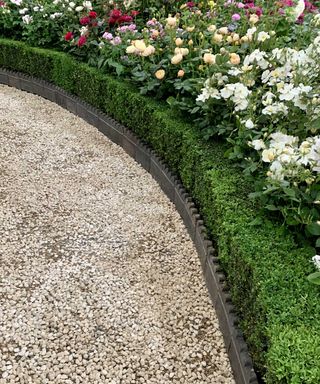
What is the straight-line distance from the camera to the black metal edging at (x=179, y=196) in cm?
223

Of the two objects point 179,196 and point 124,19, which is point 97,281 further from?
point 124,19

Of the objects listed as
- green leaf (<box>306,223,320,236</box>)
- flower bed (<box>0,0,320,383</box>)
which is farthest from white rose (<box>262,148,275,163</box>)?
green leaf (<box>306,223,320,236</box>)

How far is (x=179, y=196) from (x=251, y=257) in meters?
1.41

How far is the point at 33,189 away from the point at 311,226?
255 cm

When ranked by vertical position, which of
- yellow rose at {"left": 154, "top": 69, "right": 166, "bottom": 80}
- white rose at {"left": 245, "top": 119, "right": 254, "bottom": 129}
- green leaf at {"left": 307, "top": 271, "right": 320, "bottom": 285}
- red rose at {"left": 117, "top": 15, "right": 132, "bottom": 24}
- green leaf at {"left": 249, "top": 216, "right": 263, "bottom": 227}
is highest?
red rose at {"left": 117, "top": 15, "right": 132, "bottom": 24}

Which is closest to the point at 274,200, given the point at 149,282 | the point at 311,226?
the point at 311,226

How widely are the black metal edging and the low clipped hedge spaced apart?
60 mm

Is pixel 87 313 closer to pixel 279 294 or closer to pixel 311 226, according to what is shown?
pixel 279 294

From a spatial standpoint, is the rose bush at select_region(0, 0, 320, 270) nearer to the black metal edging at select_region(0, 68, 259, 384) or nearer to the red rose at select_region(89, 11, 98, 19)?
the red rose at select_region(89, 11, 98, 19)

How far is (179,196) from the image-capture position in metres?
3.49

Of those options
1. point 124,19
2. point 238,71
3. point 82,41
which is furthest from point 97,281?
point 124,19

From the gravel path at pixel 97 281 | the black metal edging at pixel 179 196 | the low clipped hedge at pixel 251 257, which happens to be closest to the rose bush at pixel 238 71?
the low clipped hedge at pixel 251 257

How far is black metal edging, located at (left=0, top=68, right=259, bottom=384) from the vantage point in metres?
2.23

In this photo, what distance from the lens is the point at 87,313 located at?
8.59ft
